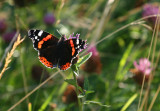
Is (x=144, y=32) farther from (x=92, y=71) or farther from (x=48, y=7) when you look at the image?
Answer: (x=48, y=7)

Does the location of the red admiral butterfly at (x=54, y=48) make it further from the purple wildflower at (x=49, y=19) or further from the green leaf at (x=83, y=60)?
the purple wildflower at (x=49, y=19)

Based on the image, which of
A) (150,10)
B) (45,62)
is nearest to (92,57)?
(150,10)

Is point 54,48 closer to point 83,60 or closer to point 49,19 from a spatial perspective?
point 83,60

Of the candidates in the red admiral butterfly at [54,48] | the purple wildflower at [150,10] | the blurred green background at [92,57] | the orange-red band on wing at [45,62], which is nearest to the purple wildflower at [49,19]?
the blurred green background at [92,57]

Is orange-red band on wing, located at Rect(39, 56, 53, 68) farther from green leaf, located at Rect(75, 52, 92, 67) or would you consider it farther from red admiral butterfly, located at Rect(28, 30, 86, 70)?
green leaf, located at Rect(75, 52, 92, 67)

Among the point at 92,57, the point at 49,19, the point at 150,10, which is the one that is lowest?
the point at 92,57

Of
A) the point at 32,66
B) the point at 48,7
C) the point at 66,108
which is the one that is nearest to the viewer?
the point at 66,108

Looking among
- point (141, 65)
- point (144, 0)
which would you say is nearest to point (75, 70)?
point (141, 65)

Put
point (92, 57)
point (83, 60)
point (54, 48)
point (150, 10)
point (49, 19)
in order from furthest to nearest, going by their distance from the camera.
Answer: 1. point (49, 19)
2. point (150, 10)
3. point (92, 57)
4. point (54, 48)
5. point (83, 60)
